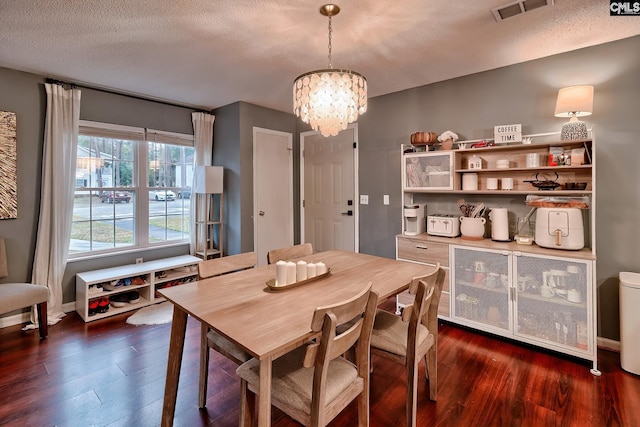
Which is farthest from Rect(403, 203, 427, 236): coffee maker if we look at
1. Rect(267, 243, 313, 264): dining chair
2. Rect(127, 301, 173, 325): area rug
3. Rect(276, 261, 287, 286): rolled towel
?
Rect(127, 301, 173, 325): area rug

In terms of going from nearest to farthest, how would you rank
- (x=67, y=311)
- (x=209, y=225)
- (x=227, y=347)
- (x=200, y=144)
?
1. (x=227, y=347)
2. (x=67, y=311)
3. (x=200, y=144)
4. (x=209, y=225)

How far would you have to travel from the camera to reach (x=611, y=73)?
2.47 metres

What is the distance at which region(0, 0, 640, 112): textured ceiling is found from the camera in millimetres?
1985

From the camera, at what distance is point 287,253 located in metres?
2.43

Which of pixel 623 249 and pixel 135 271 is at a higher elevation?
pixel 623 249

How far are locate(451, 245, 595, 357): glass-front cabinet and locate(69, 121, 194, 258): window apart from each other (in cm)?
340

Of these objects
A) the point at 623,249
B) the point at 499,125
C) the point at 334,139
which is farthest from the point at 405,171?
the point at 623,249

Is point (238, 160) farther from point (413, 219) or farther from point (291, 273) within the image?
point (291, 273)

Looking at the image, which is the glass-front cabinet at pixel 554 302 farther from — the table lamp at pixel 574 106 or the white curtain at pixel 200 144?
the white curtain at pixel 200 144

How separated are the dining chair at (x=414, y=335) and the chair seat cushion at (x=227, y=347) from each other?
696mm

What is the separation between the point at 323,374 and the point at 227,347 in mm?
714

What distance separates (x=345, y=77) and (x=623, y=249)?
8.16 feet

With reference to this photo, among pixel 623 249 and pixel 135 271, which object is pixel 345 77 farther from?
pixel 135 271

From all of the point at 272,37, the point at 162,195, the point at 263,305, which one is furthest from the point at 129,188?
the point at 263,305
